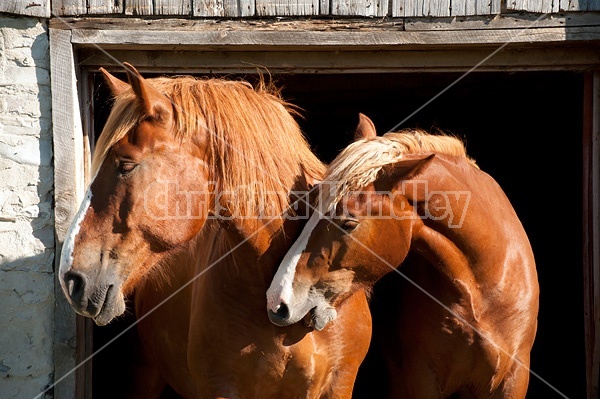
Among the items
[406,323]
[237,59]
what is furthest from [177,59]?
[406,323]

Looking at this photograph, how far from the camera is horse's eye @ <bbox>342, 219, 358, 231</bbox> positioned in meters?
3.45

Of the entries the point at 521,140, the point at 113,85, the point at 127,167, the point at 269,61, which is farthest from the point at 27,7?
the point at 521,140

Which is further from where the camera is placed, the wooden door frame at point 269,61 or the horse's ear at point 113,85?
the wooden door frame at point 269,61

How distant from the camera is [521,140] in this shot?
740 centimetres

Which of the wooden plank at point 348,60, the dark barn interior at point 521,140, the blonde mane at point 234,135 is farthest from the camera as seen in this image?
the dark barn interior at point 521,140

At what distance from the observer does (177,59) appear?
14.5 ft

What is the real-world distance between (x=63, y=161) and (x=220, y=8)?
1.15 meters

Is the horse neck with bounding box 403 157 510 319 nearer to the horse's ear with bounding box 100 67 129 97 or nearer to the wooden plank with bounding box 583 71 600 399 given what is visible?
the wooden plank with bounding box 583 71 600 399

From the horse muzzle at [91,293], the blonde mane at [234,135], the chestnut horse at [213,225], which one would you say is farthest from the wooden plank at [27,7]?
the horse muzzle at [91,293]

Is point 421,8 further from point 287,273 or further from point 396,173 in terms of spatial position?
point 287,273

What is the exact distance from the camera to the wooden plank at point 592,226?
4.50m

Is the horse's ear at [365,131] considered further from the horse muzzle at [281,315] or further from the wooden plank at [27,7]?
the wooden plank at [27,7]

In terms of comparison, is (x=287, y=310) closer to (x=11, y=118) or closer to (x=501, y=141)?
(x=11, y=118)

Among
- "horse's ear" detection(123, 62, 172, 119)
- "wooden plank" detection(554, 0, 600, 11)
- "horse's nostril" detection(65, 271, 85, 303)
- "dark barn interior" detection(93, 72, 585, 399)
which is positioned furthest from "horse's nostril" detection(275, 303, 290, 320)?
"dark barn interior" detection(93, 72, 585, 399)
